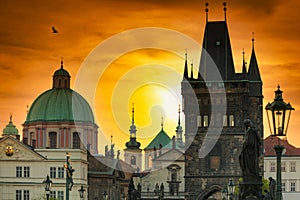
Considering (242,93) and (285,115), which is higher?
(242,93)

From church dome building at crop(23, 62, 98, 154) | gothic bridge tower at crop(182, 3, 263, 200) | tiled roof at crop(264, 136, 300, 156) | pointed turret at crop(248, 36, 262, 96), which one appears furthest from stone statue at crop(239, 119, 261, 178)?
tiled roof at crop(264, 136, 300, 156)

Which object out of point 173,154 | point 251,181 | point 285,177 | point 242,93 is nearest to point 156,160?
point 173,154

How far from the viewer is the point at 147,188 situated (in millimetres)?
155750

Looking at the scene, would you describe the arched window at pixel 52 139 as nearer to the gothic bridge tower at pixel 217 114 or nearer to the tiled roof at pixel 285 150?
the gothic bridge tower at pixel 217 114

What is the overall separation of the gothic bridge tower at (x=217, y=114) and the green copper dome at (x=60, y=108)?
15.6m

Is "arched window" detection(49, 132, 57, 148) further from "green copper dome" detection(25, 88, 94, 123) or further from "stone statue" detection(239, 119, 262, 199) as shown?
"stone statue" detection(239, 119, 262, 199)

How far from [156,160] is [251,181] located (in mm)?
132307

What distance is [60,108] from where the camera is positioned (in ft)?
460

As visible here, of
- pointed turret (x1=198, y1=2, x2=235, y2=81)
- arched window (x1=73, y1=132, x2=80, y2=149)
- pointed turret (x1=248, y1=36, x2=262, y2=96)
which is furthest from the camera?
arched window (x1=73, y1=132, x2=80, y2=149)

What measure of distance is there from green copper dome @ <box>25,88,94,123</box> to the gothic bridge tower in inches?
616

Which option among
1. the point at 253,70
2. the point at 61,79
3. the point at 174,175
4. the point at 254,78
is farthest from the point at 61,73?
the point at 254,78

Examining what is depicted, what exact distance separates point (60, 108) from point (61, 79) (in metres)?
8.06

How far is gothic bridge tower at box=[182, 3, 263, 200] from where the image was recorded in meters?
123

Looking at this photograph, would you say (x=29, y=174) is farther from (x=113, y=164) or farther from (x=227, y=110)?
(x=113, y=164)
